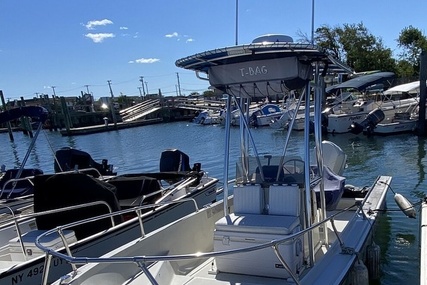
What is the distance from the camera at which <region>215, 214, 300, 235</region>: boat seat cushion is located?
4.37m

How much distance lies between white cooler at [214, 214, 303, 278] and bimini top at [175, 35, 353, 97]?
163 centimetres

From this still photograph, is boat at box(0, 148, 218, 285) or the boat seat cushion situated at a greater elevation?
the boat seat cushion

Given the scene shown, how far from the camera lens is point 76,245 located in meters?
5.93

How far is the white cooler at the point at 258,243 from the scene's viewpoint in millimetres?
4354

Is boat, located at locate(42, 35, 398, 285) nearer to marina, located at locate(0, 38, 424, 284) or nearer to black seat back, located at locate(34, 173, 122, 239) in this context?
marina, located at locate(0, 38, 424, 284)

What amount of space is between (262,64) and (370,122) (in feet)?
67.2

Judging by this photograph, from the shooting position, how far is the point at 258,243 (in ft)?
14.6

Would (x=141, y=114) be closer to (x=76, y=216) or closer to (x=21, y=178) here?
(x=21, y=178)

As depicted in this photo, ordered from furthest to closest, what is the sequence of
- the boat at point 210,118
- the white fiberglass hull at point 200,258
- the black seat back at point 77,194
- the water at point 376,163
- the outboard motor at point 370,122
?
the boat at point 210,118 < the outboard motor at point 370,122 < the water at point 376,163 < the black seat back at point 77,194 < the white fiberglass hull at point 200,258

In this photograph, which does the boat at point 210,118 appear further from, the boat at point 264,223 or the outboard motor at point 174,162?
the boat at point 264,223

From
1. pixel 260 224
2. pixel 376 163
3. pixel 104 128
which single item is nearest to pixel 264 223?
pixel 260 224

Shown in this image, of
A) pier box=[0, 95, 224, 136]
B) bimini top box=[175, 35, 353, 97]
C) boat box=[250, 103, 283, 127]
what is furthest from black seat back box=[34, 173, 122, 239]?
pier box=[0, 95, 224, 136]

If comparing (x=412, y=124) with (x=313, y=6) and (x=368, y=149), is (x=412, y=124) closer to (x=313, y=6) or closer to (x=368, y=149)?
(x=368, y=149)

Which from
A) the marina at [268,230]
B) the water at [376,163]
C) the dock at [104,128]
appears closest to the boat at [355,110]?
the water at [376,163]
